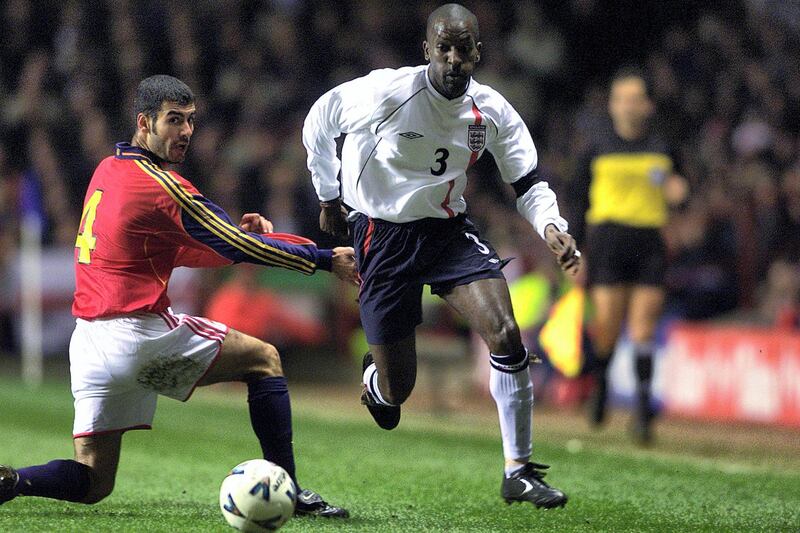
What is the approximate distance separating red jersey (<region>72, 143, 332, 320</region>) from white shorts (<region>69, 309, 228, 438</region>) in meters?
0.08

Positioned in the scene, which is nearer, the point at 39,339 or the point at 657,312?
the point at 657,312

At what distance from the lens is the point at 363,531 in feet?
19.0

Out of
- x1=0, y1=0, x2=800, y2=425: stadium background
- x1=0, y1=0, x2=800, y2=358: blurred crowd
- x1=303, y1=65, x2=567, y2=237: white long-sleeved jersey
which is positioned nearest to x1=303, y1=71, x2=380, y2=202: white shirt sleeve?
x1=303, y1=65, x2=567, y2=237: white long-sleeved jersey

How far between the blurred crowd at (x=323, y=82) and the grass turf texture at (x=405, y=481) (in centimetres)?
452

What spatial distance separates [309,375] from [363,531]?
422 inches

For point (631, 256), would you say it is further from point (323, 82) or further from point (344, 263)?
point (323, 82)

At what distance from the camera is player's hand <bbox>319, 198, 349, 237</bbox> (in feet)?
21.9

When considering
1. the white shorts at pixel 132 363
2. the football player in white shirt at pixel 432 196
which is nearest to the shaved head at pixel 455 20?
the football player in white shirt at pixel 432 196

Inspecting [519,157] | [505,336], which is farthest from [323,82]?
[505,336]

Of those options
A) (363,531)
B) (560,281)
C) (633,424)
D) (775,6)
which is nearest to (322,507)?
(363,531)

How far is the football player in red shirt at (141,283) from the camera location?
5.70 metres

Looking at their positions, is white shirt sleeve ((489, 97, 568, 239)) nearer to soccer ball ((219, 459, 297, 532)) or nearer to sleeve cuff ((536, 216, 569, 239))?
sleeve cuff ((536, 216, 569, 239))

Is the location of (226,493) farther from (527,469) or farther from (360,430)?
(360,430)

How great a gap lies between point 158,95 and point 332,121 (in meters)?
1.03
